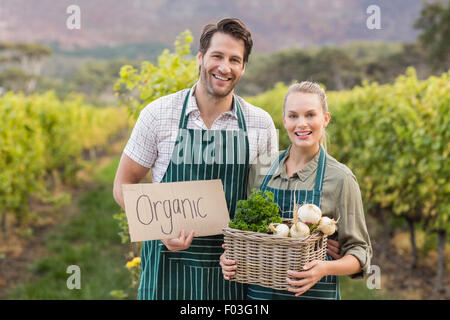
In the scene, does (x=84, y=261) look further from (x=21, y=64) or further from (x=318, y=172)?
(x=21, y=64)

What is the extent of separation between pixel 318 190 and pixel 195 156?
617 millimetres

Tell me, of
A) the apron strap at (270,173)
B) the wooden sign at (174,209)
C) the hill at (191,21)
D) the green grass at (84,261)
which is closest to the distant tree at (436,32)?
the green grass at (84,261)

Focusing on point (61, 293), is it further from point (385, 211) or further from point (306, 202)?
point (385, 211)

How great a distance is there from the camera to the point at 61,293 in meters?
4.70

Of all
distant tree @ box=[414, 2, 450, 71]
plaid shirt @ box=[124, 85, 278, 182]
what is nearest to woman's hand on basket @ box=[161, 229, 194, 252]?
plaid shirt @ box=[124, 85, 278, 182]

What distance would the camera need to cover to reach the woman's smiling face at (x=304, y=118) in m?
1.96

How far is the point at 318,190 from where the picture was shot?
77.4 inches

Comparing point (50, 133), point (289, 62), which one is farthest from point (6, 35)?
point (50, 133)

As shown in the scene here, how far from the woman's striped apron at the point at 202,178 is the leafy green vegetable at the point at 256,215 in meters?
0.37

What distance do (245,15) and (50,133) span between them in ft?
407

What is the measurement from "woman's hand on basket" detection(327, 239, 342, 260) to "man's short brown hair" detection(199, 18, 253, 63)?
0.96 metres

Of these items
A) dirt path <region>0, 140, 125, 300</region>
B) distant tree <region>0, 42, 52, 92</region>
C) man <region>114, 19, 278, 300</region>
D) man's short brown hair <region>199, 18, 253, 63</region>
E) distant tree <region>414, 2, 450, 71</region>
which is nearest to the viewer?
man's short brown hair <region>199, 18, 253, 63</region>

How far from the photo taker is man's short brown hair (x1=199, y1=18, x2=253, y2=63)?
6.78 feet

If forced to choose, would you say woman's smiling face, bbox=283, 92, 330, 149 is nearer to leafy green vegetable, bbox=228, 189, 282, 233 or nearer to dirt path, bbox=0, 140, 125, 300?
leafy green vegetable, bbox=228, 189, 282, 233
